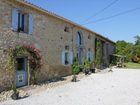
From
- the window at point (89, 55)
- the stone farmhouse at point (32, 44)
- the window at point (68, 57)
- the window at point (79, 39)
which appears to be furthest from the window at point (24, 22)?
the window at point (89, 55)

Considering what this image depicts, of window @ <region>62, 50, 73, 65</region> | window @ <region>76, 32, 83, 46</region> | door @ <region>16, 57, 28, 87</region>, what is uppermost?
window @ <region>76, 32, 83, 46</region>

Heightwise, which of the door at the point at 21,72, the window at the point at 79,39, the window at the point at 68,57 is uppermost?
the window at the point at 79,39

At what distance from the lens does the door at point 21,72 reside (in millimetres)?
14430

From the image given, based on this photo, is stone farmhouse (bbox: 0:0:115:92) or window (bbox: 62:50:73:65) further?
window (bbox: 62:50:73:65)

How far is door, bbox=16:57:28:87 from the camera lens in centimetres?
1443

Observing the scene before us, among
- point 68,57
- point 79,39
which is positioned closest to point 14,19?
point 68,57

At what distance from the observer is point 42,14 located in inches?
667

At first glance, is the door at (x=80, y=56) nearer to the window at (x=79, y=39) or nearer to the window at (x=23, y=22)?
the window at (x=79, y=39)

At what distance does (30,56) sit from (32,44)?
104cm

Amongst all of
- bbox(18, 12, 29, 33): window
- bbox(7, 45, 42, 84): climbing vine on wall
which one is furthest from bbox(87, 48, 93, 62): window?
bbox(18, 12, 29, 33): window

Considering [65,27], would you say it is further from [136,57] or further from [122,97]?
[136,57]

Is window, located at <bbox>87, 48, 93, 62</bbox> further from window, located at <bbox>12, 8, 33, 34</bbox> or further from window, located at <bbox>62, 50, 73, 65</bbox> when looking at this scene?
window, located at <bbox>12, 8, 33, 34</bbox>

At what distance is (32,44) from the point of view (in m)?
15.7

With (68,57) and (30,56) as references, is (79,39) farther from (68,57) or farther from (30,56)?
(30,56)
